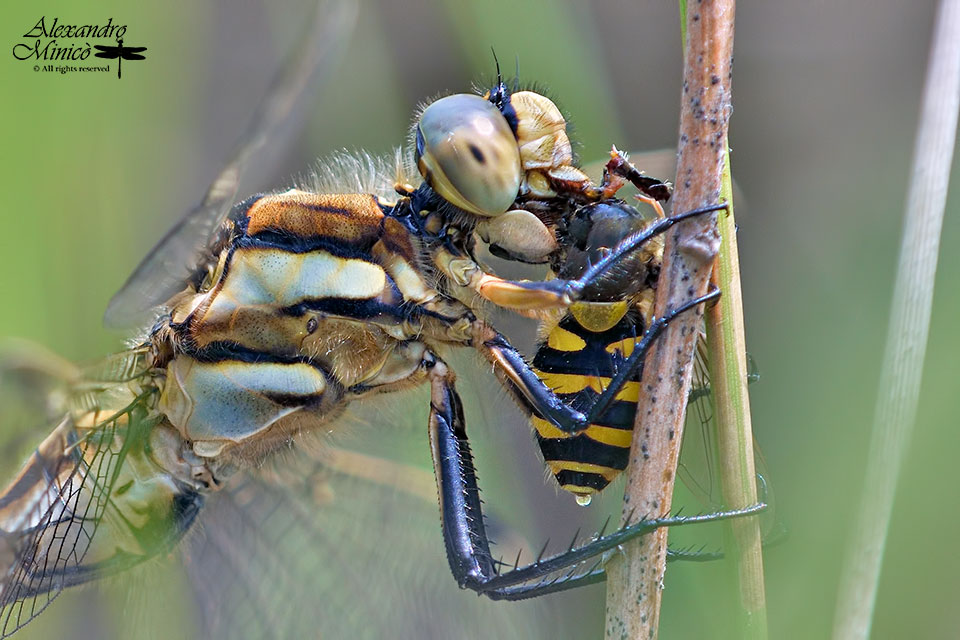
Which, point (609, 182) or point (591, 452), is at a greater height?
point (609, 182)

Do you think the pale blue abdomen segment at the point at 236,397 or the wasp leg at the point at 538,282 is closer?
the wasp leg at the point at 538,282

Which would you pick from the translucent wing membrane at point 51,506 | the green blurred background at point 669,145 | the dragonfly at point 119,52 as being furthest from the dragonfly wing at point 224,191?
the dragonfly at point 119,52

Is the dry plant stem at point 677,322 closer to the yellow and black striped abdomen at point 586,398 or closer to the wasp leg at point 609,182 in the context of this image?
the yellow and black striped abdomen at point 586,398

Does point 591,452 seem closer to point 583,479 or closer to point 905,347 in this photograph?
point 583,479

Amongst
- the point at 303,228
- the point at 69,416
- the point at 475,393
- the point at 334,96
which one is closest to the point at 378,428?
the point at 475,393

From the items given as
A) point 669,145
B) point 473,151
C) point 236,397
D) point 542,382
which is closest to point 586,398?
point 542,382

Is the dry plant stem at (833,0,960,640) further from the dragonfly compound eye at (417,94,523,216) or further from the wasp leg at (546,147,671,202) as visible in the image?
the dragonfly compound eye at (417,94,523,216)
